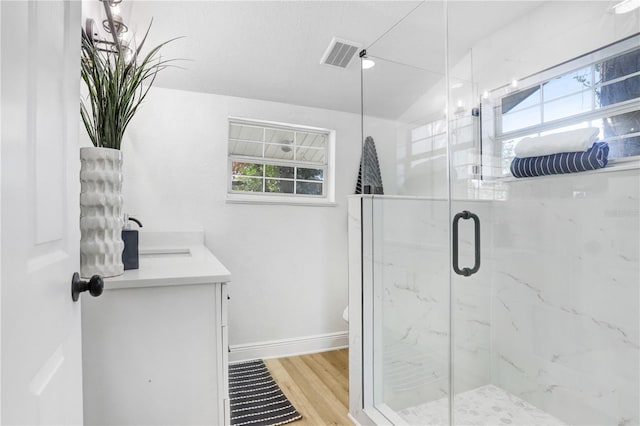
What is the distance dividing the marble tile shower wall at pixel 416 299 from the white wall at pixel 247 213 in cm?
42

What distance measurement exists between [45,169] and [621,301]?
2.31 metres

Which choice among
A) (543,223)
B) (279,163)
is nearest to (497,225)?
(543,223)

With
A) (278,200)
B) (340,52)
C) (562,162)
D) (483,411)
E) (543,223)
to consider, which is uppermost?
(340,52)

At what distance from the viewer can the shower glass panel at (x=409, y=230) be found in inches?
74.9

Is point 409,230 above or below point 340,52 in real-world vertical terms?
below

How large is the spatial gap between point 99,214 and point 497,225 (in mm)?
2191

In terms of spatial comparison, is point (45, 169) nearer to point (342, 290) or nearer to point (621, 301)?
point (621, 301)

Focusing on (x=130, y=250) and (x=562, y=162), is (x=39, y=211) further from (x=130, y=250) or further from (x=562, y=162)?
(x=562, y=162)

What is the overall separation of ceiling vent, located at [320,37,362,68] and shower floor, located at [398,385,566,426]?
2226 millimetres

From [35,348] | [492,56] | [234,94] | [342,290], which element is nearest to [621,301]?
[492,56]

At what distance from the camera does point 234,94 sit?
8.46ft

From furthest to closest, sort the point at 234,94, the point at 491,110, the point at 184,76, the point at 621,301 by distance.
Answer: the point at 234,94, the point at 184,76, the point at 491,110, the point at 621,301

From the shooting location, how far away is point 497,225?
220cm

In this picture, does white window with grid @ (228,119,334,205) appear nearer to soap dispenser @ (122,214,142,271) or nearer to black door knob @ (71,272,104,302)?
soap dispenser @ (122,214,142,271)
